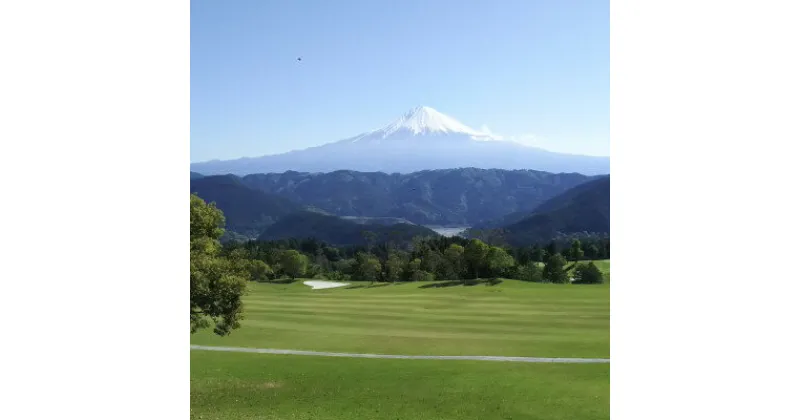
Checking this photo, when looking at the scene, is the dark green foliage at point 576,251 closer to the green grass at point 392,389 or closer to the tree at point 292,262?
the green grass at point 392,389

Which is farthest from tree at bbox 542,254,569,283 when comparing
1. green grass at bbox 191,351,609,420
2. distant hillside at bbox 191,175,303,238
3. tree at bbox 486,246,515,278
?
distant hillside at bbox 191,175,303,238

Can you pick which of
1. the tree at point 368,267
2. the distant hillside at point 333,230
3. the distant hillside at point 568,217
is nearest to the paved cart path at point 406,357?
the tree at point 368,267
